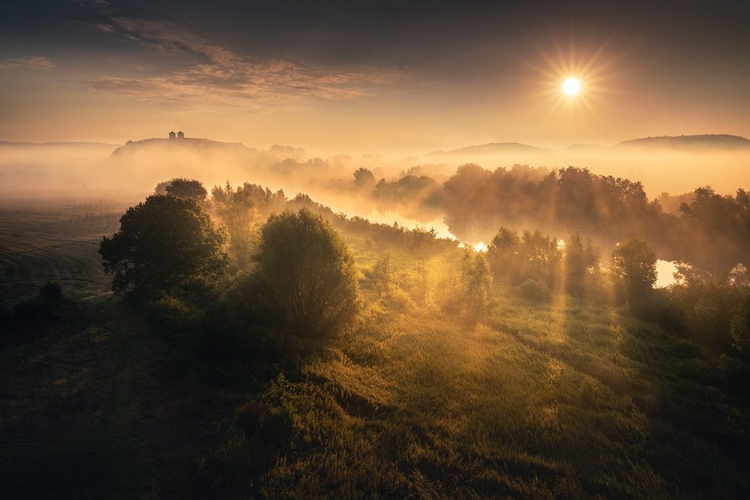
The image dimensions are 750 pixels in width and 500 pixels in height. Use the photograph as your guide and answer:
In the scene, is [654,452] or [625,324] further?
[625,324]

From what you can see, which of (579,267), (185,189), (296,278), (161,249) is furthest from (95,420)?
(185,189)

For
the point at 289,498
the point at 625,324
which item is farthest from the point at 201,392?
the point at 625,324

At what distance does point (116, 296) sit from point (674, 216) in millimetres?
103561

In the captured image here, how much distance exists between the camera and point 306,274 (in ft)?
109

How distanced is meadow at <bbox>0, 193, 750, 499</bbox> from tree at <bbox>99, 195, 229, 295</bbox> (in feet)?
12.2

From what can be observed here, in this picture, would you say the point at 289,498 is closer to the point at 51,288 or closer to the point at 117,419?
the point at 117,419

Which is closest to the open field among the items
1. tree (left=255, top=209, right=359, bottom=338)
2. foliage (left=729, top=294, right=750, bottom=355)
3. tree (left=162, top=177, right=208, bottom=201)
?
tree (left=162, top=177, right=208, bottom=201)

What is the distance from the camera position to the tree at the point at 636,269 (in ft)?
183

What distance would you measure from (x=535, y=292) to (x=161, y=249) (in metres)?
61.5

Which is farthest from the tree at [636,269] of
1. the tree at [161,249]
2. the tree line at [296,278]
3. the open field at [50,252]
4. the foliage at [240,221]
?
the open field at [50,252]

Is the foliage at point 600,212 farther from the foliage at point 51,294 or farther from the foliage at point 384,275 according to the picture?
the foliage at point 51,294

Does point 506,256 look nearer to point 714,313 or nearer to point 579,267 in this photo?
point 579,267

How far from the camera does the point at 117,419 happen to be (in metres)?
18.6

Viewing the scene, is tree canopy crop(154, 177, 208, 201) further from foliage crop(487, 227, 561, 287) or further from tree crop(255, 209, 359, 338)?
foliage crop(487, 227, 561, 287)
